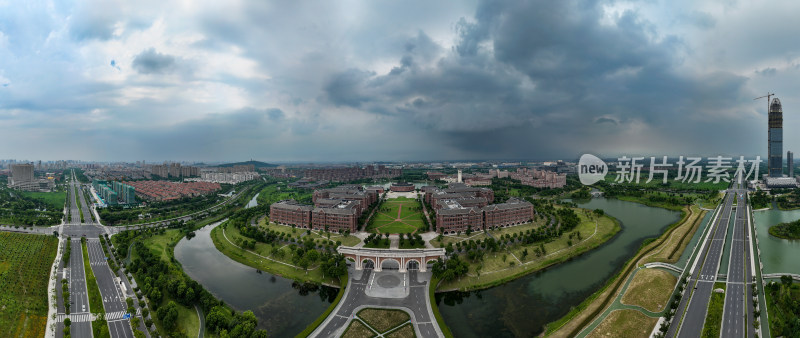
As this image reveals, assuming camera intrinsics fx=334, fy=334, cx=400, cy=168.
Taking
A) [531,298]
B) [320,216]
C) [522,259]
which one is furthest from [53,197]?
[531,298]

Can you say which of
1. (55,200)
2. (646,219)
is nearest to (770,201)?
(646,219)

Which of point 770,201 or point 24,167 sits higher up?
point 24,167

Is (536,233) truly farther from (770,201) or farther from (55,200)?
(55,200)

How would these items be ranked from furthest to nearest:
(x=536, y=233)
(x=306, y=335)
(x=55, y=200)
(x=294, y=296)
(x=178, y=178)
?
(x=178, y=178) → (x=55, y=200) → (x=536, y=233) → (x=294, y=296) → (x=306, y=335)

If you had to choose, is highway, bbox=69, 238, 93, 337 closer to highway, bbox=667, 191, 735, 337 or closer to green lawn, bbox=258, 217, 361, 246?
green lawn, bbox=258, 217, 361, 246

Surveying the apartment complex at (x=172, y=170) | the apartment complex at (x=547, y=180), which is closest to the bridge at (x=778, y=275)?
the apartment complex at (x=547, y=180)

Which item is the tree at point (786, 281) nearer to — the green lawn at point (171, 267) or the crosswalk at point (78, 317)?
the green lawn at point (171, 267)
